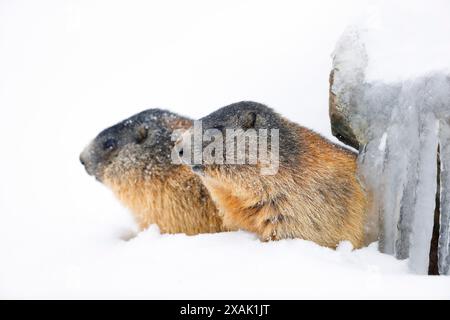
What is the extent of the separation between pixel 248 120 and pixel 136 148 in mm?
1964

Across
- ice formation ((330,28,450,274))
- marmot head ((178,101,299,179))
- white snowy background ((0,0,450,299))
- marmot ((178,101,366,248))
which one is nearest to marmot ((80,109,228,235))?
white snowy background ((0,0,450,299))

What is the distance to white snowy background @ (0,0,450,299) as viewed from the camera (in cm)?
579

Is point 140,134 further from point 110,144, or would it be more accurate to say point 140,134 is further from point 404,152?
point 404,152

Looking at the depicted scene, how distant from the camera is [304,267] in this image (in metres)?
5.87

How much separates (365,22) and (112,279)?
475cm

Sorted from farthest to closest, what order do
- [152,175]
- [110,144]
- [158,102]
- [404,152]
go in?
[158,102], [110,144], [152,175], [404,152]

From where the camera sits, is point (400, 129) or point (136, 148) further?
point (136, 148)

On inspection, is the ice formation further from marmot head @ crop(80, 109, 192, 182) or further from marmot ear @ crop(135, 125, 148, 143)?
marmot ear @ crop(135, 125, 148, 143)

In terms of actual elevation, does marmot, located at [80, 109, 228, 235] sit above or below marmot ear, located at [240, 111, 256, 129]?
below

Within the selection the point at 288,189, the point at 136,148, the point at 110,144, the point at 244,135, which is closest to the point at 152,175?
the point at 136,148

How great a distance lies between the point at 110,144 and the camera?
8.39 metres

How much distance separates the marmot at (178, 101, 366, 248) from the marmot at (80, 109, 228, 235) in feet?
2.28

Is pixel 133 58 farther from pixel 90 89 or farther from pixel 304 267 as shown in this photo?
pixel 304 267

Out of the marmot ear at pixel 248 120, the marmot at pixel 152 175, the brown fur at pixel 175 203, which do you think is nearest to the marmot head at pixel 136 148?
the marmot at pixel 152 175
